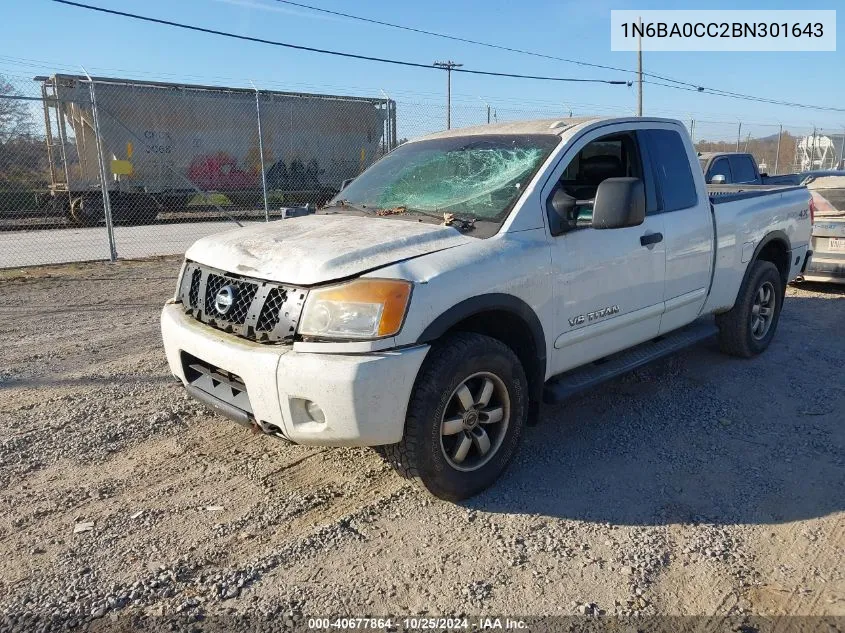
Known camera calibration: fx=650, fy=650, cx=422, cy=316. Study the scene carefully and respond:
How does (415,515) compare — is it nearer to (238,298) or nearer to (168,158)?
(238,298)

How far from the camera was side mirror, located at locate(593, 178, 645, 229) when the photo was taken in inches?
134

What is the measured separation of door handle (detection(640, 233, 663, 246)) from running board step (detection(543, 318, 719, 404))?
75 cm

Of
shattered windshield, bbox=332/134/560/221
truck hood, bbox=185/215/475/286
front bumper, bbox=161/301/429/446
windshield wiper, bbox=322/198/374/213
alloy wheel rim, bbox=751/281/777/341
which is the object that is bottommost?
alloy wheel rim, bbox=751/281/777/341

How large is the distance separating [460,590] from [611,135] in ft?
9.59

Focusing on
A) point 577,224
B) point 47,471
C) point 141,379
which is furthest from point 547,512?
point 141,379

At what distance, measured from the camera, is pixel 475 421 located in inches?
127

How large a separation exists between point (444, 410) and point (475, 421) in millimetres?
285

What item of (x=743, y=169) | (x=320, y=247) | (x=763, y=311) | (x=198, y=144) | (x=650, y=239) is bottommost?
(x=763, y=311)

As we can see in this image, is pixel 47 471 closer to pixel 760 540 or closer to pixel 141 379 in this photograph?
pixel 141 379

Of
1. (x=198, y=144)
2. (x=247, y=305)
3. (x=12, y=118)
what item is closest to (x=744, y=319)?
(x=247, y=305)

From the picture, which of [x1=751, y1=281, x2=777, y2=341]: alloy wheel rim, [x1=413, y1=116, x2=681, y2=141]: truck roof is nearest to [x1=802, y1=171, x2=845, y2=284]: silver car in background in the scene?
[x1=751, y1=281, x2=777, y2=341]: alloy wheel rim

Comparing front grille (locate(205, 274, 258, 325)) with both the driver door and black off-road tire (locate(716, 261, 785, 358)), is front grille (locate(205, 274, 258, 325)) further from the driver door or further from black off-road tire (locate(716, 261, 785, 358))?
black off-road tire (locate(716, 261, 785, 358))

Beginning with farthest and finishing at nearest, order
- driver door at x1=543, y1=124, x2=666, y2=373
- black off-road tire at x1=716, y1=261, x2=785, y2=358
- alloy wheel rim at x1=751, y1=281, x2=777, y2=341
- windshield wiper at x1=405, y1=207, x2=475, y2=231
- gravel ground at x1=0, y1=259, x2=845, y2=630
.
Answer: alloy wheel rim at x1=751, y1=281, x2=777, y2=341, black off-road tire at x1=716, y1=261, x2=785, y2=358, driver door at x1=543, y1=124, x2=666, y2=373, windshield wiper at x1=405, y1=207, x2=475, y2=231, gravel ground at x1=0, y1=259, x2=845, y2=630

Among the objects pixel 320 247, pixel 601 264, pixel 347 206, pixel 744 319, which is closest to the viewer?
pixel 320 247
